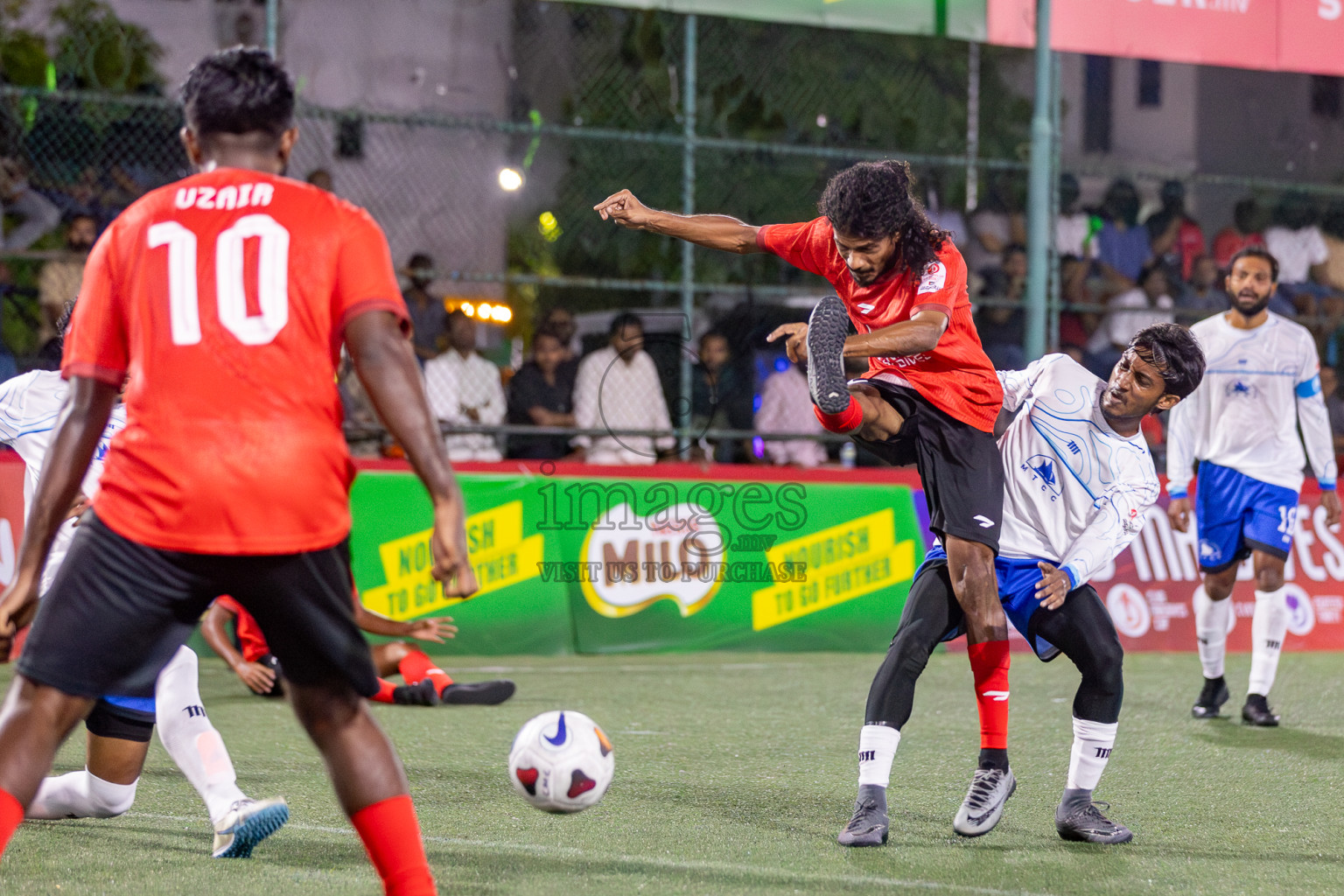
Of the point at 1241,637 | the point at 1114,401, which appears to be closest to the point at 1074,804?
the point at 1114,401

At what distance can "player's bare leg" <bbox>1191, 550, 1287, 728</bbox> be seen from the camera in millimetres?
7730

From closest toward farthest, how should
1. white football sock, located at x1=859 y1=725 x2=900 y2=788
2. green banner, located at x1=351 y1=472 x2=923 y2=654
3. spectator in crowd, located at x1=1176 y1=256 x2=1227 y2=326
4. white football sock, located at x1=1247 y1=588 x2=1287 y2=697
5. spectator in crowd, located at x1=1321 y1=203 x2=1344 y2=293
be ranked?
white football sock, located at x1=859 y1=725 x2=900 y2=788
white football sock, located at x1=1247 y1=588 x2=1287 y2=697
green banner, located at x1=351 y1=472 x2=923 y2=654
spectator in crowd, located at x1=1176 y1=256 x2=1227 y2=326
spectator in crowd, located at x1=1321 y1=203 x2=1344 y2=293

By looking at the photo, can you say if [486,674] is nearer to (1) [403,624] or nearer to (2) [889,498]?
(2) [889,498]

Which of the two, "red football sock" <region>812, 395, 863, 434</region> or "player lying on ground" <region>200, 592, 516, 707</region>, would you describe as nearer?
"red football sock" <region>812, 395, 863, 434</region>

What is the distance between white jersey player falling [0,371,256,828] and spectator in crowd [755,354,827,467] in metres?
6.71

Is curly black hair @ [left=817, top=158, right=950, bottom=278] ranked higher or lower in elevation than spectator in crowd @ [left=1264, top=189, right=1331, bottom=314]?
lower

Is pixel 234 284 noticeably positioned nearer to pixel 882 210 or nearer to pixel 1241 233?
pixel 882 210

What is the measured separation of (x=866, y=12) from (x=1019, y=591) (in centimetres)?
704

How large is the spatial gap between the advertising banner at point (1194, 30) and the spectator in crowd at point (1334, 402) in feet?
8.09

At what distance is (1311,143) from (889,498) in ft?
24.1

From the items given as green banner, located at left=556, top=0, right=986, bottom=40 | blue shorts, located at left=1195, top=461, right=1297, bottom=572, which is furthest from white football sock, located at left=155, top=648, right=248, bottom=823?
green banner, located at left=556, top=0, right=986, bottom=40

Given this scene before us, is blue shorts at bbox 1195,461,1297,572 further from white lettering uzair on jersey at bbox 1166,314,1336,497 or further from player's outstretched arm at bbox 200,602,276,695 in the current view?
player's outstretched arm at bbox 200,602,276,695

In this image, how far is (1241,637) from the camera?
11.1 meters

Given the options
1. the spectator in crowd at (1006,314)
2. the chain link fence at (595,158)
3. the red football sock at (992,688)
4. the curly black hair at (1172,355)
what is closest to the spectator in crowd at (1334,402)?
the chain link fence at (595,158)
